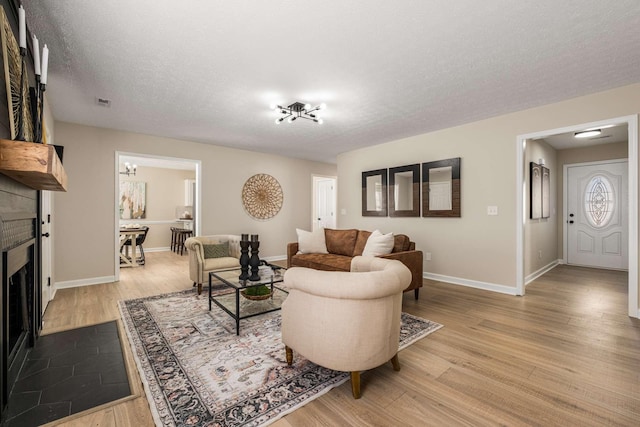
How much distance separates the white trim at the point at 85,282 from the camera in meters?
4.11

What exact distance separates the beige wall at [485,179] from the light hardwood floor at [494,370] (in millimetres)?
604

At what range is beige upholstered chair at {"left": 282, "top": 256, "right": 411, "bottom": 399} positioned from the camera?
5.29ft

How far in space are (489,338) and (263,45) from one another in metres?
3.11

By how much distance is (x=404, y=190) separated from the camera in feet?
16.6

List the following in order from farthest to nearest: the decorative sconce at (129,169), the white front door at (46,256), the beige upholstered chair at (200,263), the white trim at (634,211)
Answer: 1. the decorative sconce at (129,169)
2. the beige upholstered chair at (200,263)
3. the white front door at (46,256)
4. the white trim at (634,211)

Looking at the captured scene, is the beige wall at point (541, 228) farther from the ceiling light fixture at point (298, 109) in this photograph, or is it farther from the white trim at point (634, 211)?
the ceiling light fixture at point (298, 109)

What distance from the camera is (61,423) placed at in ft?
4.95

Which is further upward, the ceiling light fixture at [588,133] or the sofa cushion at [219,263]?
the ceiling light fixture at [588,133]

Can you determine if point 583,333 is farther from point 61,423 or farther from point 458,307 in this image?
point 61,423

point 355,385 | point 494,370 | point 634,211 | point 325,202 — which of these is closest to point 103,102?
point 355,385

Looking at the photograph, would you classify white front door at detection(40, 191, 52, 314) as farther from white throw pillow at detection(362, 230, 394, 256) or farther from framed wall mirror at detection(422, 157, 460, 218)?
framed wall mirror at detection(422, 157, 460, 218)

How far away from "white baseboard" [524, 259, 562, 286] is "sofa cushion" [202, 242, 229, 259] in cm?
459

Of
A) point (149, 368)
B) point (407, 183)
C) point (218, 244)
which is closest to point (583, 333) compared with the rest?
point (407, 183)

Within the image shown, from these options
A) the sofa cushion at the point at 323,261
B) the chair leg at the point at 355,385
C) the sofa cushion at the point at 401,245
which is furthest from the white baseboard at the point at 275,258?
the chair leg at the point at 355,385
